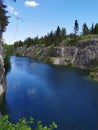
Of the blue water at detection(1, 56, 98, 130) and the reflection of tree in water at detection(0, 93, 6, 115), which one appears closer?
the blue water at detection(1, 56, 98, 130)

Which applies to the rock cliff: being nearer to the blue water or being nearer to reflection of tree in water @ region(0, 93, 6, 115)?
the blue water

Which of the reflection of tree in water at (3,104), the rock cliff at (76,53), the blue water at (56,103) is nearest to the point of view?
the blue water at (56,103)

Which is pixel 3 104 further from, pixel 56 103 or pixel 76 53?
pixel 76 53

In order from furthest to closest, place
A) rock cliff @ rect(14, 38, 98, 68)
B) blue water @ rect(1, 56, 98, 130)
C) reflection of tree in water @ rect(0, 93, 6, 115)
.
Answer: rock cliff @ rect(14, 38, 98, 68) < reflection of tree in water @ rect(0, 93, 6, 115) < blue water @ rect(1, 56, 98, 130)

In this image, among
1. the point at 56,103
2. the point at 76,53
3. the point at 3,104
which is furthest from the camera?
the point at 76,53

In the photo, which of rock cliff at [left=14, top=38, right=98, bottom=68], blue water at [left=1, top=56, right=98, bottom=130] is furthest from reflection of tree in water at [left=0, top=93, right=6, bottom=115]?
rock cliff at [left=14, top=38, right=98, bottom=68]

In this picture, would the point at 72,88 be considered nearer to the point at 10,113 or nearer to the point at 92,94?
the point at 92,94

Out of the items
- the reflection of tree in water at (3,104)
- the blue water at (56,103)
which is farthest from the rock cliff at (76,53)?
the reflection of tree in water at (3,104)

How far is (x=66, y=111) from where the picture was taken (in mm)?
57688

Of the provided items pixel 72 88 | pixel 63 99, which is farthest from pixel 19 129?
pixel 72 88

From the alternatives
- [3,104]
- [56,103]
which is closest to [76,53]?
[56,103]

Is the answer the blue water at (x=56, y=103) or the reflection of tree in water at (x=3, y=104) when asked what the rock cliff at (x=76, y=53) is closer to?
the blue water at (x=56, y=103)

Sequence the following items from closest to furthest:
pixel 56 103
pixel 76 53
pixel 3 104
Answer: pixel 3 104
pixel 56 103
pixel 76 53

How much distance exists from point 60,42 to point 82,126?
153 meters
